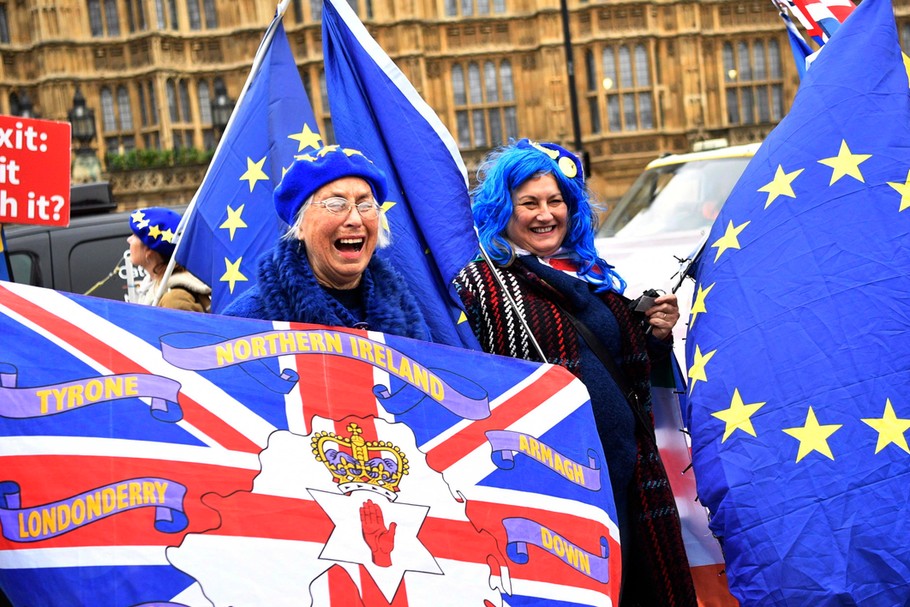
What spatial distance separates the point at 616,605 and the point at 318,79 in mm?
26913

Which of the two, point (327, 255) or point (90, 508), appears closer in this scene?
point (90, 508)

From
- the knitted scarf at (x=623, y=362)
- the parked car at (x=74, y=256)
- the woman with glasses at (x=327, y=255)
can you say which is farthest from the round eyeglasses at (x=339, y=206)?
the parked car at (x=74, y=256)

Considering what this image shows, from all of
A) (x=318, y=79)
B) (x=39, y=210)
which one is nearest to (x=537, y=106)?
(x=318, y=79)

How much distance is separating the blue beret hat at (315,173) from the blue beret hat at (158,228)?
2310 mm

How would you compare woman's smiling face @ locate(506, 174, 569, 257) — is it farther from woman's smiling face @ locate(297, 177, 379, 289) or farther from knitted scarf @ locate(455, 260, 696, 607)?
woman's smiling face @ locate(297, 177, 379, 289)

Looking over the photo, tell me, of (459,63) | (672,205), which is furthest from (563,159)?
(459,63)

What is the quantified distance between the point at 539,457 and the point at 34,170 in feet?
8.59

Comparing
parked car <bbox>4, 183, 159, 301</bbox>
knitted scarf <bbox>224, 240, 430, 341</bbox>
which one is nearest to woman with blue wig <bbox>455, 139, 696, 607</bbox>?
knitted scarf <bbox>224, 240, 430, 341</bbox>

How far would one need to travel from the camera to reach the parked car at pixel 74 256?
768cm

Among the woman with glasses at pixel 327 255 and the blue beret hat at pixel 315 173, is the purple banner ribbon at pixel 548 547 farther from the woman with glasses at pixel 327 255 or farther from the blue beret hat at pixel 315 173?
the blue beret hat at pixel 315 173

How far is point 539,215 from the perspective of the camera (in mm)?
3430

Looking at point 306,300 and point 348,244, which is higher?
point 348,244

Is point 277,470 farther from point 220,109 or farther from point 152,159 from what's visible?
point 152,159

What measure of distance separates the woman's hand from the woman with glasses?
838 mm
